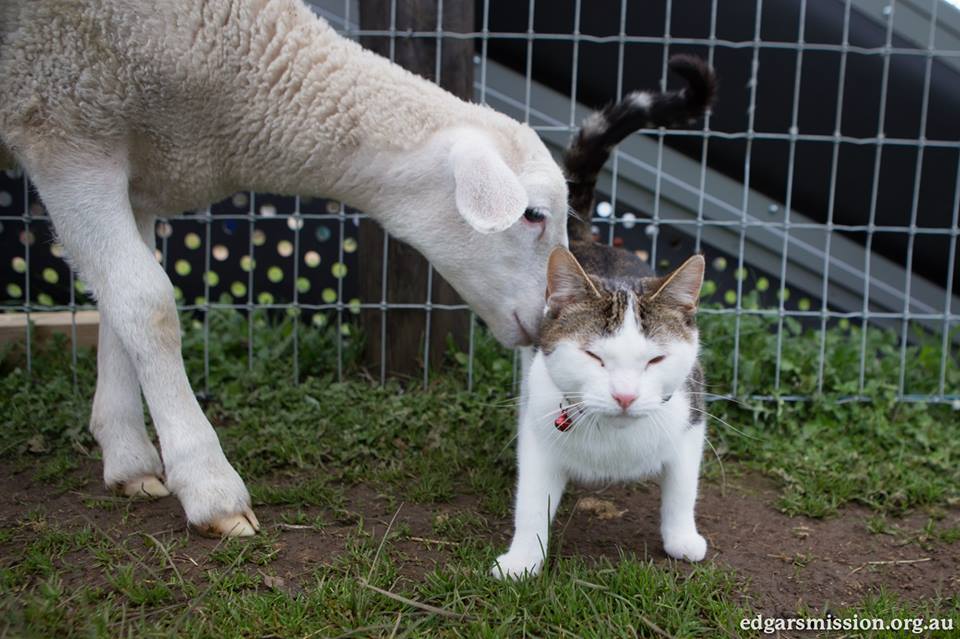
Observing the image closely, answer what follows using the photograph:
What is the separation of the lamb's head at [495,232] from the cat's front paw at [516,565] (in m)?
0.88

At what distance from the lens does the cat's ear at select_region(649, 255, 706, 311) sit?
2510 millimetres

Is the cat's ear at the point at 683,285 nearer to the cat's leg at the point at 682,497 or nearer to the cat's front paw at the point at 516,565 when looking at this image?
the cat's leg at the point at 682,497

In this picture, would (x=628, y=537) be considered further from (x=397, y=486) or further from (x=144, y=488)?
(x=144, y=488)

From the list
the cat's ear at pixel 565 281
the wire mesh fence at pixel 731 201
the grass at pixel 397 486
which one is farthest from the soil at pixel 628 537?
the wire mesh fence at pixel 731 201

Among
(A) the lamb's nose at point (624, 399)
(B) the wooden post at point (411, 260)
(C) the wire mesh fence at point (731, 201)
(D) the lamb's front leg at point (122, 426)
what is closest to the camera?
(A) the lamb's nose at point (624, 399)

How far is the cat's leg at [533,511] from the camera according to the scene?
8.65 ft

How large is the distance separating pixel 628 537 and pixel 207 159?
6.47 feet

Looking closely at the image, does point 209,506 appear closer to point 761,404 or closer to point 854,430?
point 761,404

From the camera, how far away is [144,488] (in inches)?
127

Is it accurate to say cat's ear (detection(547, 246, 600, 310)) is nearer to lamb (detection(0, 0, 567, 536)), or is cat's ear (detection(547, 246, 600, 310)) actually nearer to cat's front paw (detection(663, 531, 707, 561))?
lamb (detection(0, 0, 567, 536))

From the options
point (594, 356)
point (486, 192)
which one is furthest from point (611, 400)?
point (486, 192)

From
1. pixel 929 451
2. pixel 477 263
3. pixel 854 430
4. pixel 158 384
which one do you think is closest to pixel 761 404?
pixel 854 430

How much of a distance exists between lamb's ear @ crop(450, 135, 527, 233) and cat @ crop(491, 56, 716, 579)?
33 cm

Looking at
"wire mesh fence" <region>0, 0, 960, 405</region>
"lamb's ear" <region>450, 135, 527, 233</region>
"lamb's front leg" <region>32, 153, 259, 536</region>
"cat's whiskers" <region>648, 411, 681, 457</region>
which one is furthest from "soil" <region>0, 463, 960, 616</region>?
"wire mesh fence" <region>0, 0, 960, 405</region>
